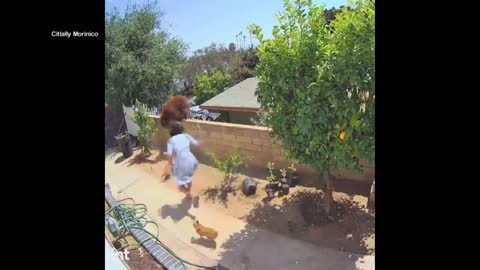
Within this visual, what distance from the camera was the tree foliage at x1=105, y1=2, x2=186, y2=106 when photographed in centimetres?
146

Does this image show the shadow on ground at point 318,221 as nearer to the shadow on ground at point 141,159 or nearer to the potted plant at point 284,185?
the potted plant at point 284,185

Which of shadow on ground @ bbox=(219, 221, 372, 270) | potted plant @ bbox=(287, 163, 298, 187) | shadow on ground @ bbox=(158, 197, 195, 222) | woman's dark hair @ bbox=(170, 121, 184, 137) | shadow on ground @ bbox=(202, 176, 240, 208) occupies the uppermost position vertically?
woman's dark hair @ bbox=(170, 121, 184, 137)

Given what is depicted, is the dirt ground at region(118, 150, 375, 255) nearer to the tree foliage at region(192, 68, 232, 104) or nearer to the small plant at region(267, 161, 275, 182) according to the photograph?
the small plant at region(267, 161, 275, 182)

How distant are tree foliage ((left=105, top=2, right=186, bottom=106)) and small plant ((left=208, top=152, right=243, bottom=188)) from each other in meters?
0.46

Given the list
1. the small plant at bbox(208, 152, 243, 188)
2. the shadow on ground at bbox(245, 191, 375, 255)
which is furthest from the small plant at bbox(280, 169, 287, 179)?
the small plant at bbox(208, 152, 243, 188)

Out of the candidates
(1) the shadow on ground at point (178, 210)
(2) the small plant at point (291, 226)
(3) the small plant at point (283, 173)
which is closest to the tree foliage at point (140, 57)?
(1) the shadow on ground at point (178, 210)

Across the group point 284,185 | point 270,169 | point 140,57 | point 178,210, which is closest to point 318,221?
point 284,185

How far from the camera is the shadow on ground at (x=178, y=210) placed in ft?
5.29

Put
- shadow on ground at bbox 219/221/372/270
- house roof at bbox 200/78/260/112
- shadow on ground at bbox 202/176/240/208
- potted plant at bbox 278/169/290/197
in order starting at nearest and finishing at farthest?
shadow on ground at bbox 219/221/372/270, shadow on ground at bbox 202/176/240/208, potted plant at bbox 278/169/290/197, house roof at bbox 200/78/260/112

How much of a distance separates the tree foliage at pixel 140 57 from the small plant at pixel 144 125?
1.9 inches

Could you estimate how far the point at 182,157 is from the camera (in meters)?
1.54
